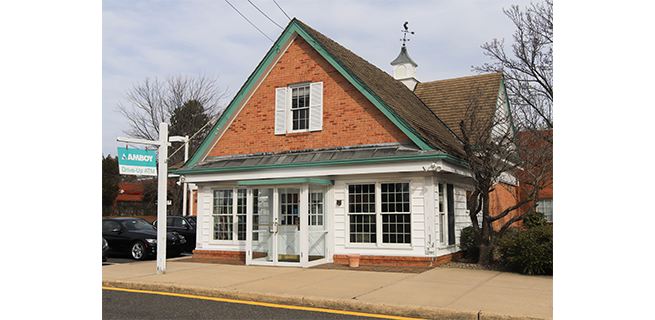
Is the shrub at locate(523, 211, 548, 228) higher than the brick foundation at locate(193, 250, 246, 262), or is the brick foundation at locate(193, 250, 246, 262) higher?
the shrub at locate(523, 211, 548, 228)

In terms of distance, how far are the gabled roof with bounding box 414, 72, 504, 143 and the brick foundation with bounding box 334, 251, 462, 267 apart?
553 cm

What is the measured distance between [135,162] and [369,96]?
6.40 metres

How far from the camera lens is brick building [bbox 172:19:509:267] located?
1292 cm

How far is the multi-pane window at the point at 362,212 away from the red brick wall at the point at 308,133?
1372 mm

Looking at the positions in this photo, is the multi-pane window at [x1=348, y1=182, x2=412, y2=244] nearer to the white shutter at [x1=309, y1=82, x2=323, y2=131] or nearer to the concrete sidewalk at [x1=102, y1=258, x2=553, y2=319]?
the concrete sidewalk at [x1=102, y1=258, x2=553, y2=319]

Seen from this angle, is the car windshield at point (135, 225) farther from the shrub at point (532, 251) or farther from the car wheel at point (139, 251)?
the shrub at point (532, 251)

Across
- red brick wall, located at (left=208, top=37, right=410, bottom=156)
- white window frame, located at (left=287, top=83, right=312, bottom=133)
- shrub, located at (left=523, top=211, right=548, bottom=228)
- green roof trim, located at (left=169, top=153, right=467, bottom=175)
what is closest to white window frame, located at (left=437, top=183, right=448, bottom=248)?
green roof trim, located at (left=169, top=153, right=467, bottom=175)

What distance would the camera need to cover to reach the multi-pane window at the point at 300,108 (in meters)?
15.1

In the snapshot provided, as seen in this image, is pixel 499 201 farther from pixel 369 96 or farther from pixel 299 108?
pixel 299 108

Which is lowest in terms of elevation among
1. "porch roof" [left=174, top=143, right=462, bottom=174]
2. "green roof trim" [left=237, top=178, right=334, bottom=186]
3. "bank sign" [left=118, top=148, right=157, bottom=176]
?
"green roof trim" [left=237, top=178, right=334, bottom=186]

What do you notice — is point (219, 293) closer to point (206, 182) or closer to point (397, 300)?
point (397, 300)
